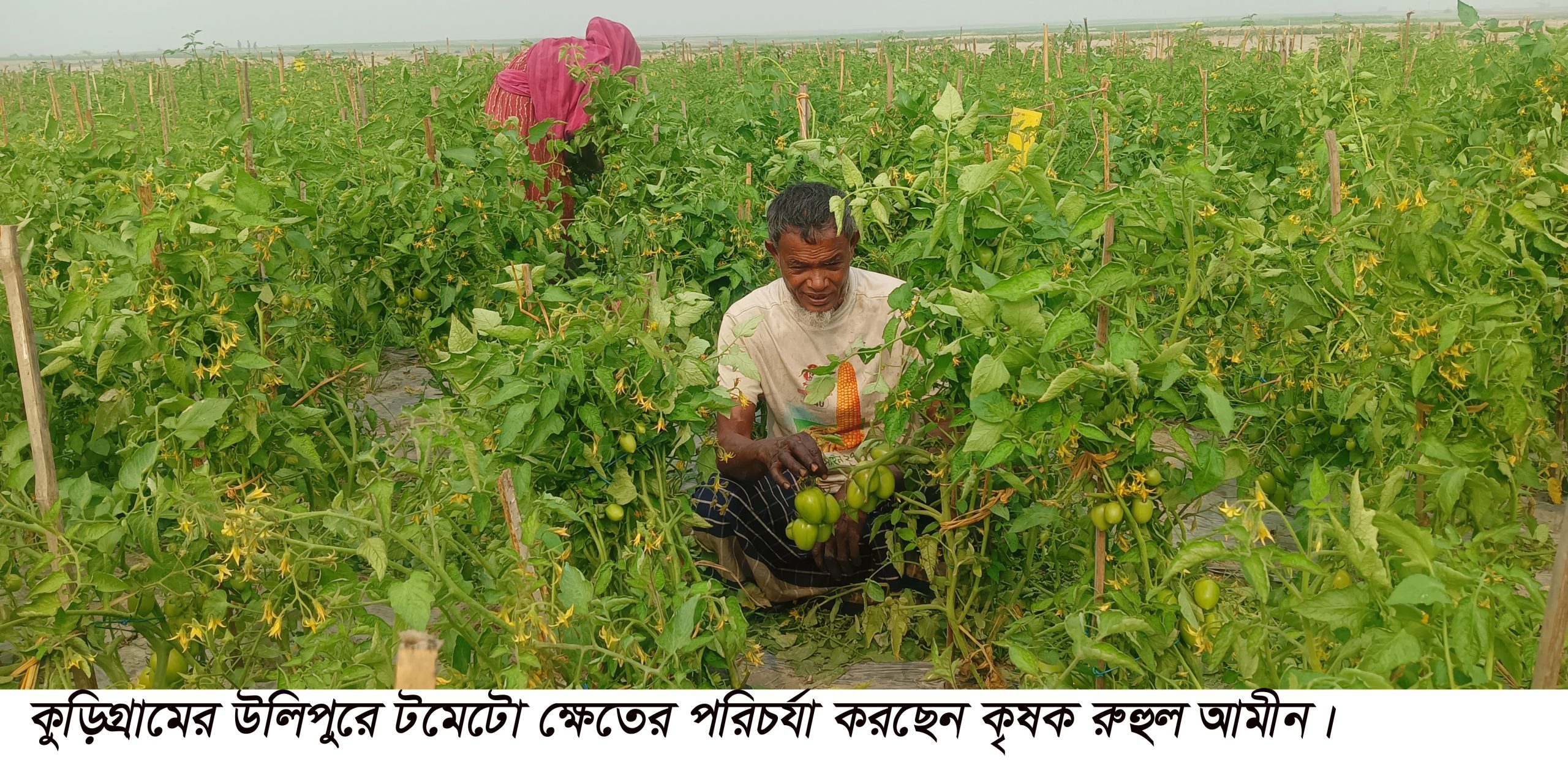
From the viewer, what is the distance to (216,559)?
6.54 feet

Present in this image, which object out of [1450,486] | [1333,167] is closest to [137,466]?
[1450,486]

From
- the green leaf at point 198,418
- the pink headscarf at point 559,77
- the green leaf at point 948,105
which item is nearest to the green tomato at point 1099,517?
the green leaf at point 948,105

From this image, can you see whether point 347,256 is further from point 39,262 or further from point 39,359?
point 39,359

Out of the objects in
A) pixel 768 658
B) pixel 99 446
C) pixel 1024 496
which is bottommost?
pixel 768 658

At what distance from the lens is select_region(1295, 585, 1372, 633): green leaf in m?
1.27

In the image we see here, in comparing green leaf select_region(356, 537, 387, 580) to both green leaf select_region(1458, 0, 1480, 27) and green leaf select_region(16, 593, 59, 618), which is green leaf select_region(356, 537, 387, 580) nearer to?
green leaf select_region(16, 593, 59, 618)

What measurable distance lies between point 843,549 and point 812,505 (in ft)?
1.23

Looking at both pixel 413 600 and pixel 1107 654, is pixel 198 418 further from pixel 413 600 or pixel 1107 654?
pixel 1107 654

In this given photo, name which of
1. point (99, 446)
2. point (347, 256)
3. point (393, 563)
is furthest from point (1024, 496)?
point (347, 256)

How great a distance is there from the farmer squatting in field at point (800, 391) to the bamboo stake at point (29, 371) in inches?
52.0

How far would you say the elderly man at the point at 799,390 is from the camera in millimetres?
2654

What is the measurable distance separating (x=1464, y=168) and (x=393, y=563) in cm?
290

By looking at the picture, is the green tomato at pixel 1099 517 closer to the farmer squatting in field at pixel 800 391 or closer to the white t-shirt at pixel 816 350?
the farmer squatting in field at pixel 800 391

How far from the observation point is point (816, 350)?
2.87 m
